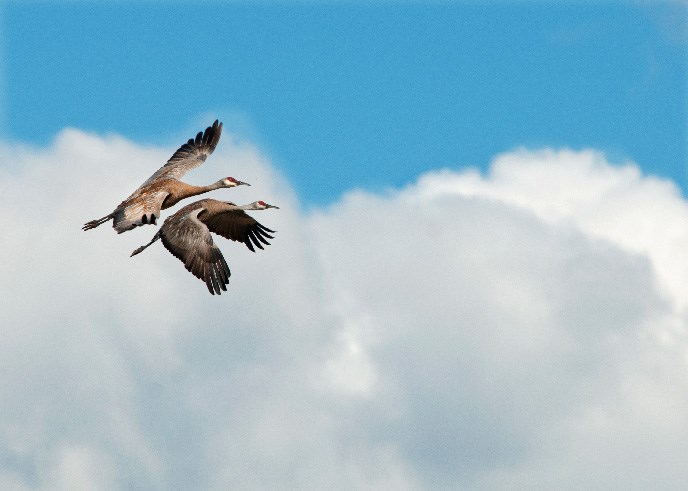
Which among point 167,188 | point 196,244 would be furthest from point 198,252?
point 167,188

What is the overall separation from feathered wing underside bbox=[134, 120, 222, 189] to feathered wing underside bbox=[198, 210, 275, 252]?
5.96ft

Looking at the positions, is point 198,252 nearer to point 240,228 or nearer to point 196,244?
point 196,244

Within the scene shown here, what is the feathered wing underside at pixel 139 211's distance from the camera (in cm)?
3619

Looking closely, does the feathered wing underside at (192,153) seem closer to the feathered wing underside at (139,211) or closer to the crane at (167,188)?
the crane at (167,188)

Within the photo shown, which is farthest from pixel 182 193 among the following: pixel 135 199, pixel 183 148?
pixel 183 148

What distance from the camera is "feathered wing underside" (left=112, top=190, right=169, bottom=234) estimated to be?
36188 mm

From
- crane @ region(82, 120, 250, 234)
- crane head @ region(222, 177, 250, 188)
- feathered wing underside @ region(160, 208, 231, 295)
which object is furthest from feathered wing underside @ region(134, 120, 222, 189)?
feathered wing underside @ region(160, 208, 231, 295)

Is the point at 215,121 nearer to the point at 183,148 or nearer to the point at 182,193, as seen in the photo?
the point at 183,148

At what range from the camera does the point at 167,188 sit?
4012 centimetres

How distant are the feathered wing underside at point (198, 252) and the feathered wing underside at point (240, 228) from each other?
445 centimetres

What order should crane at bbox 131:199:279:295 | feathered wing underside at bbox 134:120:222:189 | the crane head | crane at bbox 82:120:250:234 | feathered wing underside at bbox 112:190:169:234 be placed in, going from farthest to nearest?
feathered wing underside at bbox 134:120:222:189
the crane head
crane at bbox 131:199:279:295
crane at bbox 82:120:250:234
feathered wing underside at bbox 112:190:169:234

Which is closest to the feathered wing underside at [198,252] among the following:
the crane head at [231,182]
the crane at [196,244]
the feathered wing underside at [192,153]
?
the crane at [196,244]

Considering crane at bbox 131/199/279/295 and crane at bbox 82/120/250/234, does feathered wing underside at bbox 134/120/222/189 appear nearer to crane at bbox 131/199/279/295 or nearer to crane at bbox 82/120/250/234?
crane at bbox 82/120/250/234

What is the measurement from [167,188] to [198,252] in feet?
7.20
